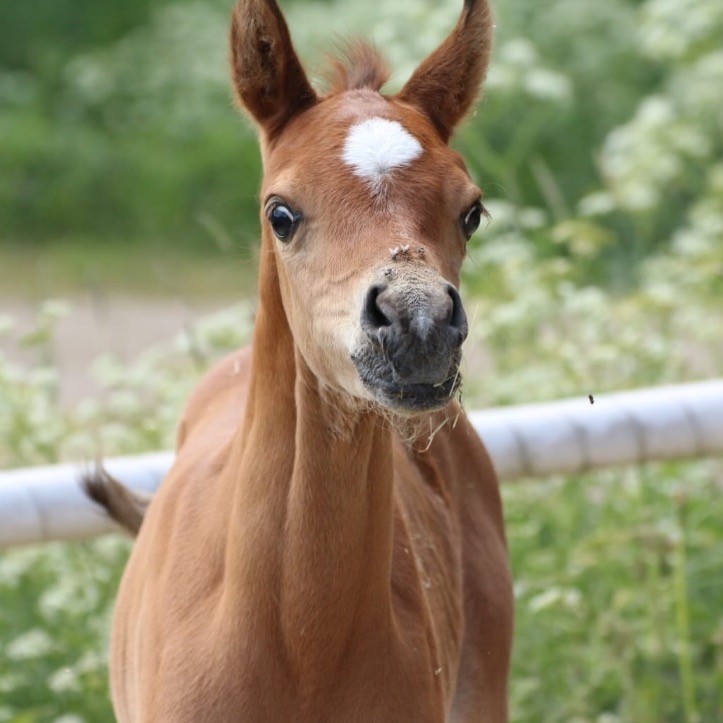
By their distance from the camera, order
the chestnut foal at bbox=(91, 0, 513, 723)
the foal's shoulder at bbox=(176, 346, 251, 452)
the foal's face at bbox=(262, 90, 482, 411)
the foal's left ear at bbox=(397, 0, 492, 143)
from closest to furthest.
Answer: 1. the foal's face at bbox=(262, 90, 482, 411)
2. the chestnut foal at bbox=(91, 0, 513, 723)
3. the foal's left ear at bbox=(397, 0, 492, 143)
4. the foal's shoulder at bbox=(176, 346, 251, 452)

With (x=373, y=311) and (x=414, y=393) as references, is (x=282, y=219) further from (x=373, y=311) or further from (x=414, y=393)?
(x=414, y=393)

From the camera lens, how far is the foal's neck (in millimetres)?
2883

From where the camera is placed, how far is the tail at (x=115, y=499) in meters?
3.83

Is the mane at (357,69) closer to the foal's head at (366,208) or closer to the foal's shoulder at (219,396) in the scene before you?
the foal's head at (366,208)

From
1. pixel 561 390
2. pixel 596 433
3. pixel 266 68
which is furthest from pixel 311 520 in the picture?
pixel 561 390

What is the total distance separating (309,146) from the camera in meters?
2.83

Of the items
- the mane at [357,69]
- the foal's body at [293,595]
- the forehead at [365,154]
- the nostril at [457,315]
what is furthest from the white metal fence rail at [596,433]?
the nostril at [457,315]

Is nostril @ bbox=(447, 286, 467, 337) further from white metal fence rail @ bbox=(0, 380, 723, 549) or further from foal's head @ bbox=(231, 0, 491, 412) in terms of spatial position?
white metal fence rail @ bbox=(0, 380, 723, 549)

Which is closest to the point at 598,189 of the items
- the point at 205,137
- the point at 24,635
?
the point at 205,137

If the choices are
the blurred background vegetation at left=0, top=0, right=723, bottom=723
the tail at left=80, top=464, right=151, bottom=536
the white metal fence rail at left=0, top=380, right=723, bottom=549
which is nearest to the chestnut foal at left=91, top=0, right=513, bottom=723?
the blurred background vegetation at left=0, top=0, right=723, bottom=723

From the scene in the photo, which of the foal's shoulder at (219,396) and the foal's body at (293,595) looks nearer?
the foal's body at (293,595)

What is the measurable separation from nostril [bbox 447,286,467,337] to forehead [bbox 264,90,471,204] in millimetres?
270

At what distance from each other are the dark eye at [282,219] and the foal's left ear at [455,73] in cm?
43

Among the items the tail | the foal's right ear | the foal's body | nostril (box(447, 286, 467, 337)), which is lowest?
the foal's body
